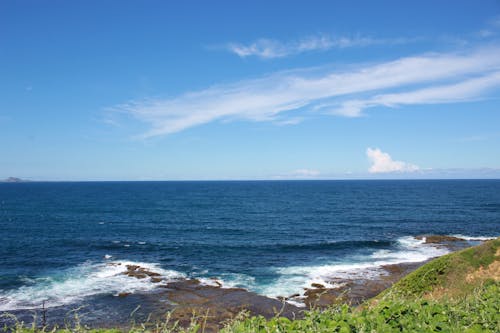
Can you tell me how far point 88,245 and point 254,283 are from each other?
1253 inches

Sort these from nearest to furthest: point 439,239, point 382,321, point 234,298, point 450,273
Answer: point 382,321 → point 450,273 → point 234,298 → point 439,239

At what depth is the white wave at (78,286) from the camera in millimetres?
30938

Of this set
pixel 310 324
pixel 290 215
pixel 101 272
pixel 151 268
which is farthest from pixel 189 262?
pixel 290 215

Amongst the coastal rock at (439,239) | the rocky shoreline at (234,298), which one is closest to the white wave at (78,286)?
the rocky shoreline at (234,298)

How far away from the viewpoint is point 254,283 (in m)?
35.7

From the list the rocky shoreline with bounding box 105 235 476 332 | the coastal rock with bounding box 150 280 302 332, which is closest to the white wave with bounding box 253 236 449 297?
the rocky shoreline with bounding box 105 235 476 332

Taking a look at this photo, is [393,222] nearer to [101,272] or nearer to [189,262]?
[189,262]

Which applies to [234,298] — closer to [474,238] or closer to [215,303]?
[215,303]

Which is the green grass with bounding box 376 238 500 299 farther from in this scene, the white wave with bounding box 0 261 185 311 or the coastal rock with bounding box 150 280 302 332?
the white wave with bounding box 0 261 185 311

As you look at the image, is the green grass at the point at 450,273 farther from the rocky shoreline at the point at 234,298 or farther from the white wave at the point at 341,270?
the white wave at the point at 341,270

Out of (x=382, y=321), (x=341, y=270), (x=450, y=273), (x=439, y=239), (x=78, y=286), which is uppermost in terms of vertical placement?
(x=382, y=321)

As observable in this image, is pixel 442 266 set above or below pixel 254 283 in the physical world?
above

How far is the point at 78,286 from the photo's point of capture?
3478 centimetres

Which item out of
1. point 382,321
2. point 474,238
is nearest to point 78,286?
point 382,321
